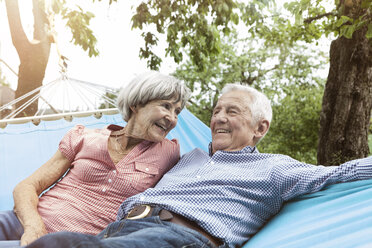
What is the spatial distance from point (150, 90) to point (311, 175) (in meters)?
0.87

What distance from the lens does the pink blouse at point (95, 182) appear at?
5.78 ft

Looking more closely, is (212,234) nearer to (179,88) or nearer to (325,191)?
(325,191)

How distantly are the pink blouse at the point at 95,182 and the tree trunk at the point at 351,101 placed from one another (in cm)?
211

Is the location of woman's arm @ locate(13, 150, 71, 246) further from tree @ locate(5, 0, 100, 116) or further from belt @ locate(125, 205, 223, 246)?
tree @ locate(5, 0, 100, 116)

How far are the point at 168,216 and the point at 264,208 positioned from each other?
388 millimetres

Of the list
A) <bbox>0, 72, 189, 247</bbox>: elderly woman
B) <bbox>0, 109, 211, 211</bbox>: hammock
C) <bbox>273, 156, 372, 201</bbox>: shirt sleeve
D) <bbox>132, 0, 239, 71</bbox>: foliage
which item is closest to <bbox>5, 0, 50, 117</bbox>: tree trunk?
<bbox>132, 0, 239, 71</bbox>: foliage

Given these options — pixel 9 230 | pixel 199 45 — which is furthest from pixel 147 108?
pixel 199 45

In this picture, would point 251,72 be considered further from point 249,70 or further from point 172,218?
point 172,218

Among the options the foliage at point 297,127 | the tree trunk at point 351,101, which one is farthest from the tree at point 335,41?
the foliage at point 297,127

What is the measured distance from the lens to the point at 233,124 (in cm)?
188

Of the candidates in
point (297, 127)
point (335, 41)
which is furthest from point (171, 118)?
point (297, 127)

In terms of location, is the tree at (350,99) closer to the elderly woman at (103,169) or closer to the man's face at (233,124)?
the man's face at (233,124)

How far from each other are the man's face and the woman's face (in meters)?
0.22

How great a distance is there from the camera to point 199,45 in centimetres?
509
